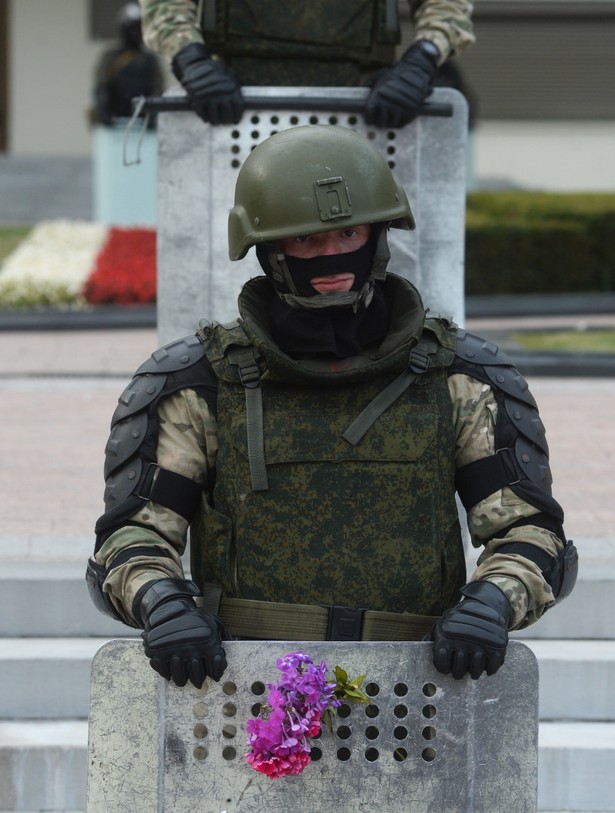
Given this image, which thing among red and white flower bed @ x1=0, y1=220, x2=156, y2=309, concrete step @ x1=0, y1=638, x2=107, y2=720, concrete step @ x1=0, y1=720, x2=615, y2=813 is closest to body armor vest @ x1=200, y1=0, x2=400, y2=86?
concrete step @ x1=0, y1=638, x2=107, y2=720

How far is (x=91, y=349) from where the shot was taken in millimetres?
11336

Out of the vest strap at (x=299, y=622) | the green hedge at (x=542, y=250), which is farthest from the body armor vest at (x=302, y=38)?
the green hedge at (x=542, y=250)

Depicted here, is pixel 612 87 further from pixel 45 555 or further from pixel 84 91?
pixel 45 555

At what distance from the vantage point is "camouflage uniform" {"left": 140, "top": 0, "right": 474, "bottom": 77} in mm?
4883

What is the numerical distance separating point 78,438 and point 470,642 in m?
5.50

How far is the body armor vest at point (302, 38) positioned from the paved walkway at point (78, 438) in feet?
5.63

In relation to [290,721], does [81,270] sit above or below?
above

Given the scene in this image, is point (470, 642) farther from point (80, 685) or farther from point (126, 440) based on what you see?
point (80, 685)

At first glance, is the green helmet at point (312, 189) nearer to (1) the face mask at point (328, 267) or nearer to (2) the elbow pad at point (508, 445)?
(1) the face mask at point (328, 267)

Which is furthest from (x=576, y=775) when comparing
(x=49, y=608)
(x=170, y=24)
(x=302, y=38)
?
(x=170, y=24)

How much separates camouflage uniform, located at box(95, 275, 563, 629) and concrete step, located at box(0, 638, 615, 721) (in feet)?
6.99

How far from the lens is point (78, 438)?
7.74 metres

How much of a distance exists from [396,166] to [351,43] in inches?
16.9

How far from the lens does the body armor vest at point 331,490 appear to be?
2.71 metres
